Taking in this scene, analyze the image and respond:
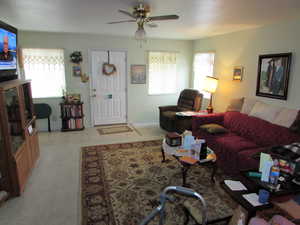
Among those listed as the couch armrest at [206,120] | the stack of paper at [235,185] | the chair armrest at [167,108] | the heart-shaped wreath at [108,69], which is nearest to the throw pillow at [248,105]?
the couch armrest at [206,120]

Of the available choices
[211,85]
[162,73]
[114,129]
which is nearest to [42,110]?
[114,129]

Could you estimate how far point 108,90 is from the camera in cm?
567

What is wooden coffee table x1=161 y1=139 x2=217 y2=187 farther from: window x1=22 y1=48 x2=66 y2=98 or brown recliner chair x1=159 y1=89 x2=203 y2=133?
window x1=22 y1=48 x2=66 y2=98

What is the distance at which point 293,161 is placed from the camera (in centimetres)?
221

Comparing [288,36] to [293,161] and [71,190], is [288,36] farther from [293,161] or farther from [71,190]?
[71,190]

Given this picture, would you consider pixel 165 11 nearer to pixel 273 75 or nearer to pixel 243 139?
pixel 273 75

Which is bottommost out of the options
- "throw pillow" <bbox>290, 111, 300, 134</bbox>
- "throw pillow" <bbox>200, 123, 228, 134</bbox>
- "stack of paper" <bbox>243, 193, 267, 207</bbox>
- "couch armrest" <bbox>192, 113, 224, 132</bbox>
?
"stack of paper" <bbox>243, 193, 267, 207</bbox>

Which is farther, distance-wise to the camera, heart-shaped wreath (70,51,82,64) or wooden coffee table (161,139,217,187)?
heart-shaped wreath (70,51,82,64)

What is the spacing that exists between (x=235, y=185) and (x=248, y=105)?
2462 mm

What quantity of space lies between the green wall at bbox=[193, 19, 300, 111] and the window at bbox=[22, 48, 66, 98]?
3.78 meters

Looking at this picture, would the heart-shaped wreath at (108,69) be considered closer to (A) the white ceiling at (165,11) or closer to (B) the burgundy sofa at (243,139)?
(A) the white ceiling at (165,11)

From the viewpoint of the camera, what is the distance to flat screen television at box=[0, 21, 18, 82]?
2627 millimetres

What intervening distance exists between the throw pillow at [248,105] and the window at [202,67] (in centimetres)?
156

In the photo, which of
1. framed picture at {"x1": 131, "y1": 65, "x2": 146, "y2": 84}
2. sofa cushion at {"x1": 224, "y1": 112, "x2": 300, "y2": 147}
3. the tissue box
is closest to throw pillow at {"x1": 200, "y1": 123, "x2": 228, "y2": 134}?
sofa cushion at {"x1": 224, "y1": 112, "x2": 300, "y2": 147}
